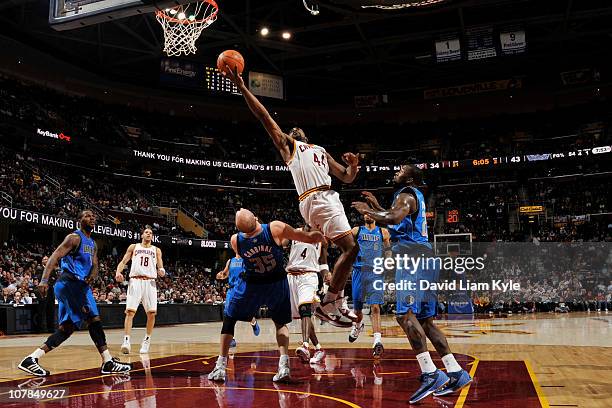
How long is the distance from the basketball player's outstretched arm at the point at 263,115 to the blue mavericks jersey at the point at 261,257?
0.86 meters

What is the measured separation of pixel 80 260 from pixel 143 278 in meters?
3.19

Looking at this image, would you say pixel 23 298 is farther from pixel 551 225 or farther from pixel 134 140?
pixel 551 225

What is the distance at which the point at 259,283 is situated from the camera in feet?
19.9

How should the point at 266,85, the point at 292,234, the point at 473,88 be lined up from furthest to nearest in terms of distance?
the point at 473,88, the point at 266,85, the point at 292,234

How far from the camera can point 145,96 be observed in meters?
36.8

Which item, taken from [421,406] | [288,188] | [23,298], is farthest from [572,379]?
[288,188]

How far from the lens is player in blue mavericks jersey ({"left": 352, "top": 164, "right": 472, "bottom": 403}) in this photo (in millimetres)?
5016

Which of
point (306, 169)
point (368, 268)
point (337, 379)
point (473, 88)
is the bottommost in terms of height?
point (337, 379)

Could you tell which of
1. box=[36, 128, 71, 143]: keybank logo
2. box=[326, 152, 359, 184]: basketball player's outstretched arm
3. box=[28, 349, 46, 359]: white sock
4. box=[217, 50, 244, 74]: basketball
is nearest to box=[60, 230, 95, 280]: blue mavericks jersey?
box=[28, 349, 46, 359]: white sock

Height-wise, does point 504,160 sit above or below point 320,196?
above

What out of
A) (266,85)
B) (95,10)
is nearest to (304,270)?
(95,10)

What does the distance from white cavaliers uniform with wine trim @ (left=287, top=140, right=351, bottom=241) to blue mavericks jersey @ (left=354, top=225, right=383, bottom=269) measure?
9.80ft

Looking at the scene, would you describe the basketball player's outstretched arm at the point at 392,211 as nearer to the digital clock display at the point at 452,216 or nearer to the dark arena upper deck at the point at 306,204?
the dark arena upper deck at the point at 306,204

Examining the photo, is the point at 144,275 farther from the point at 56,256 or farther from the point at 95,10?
the point at 95,10
